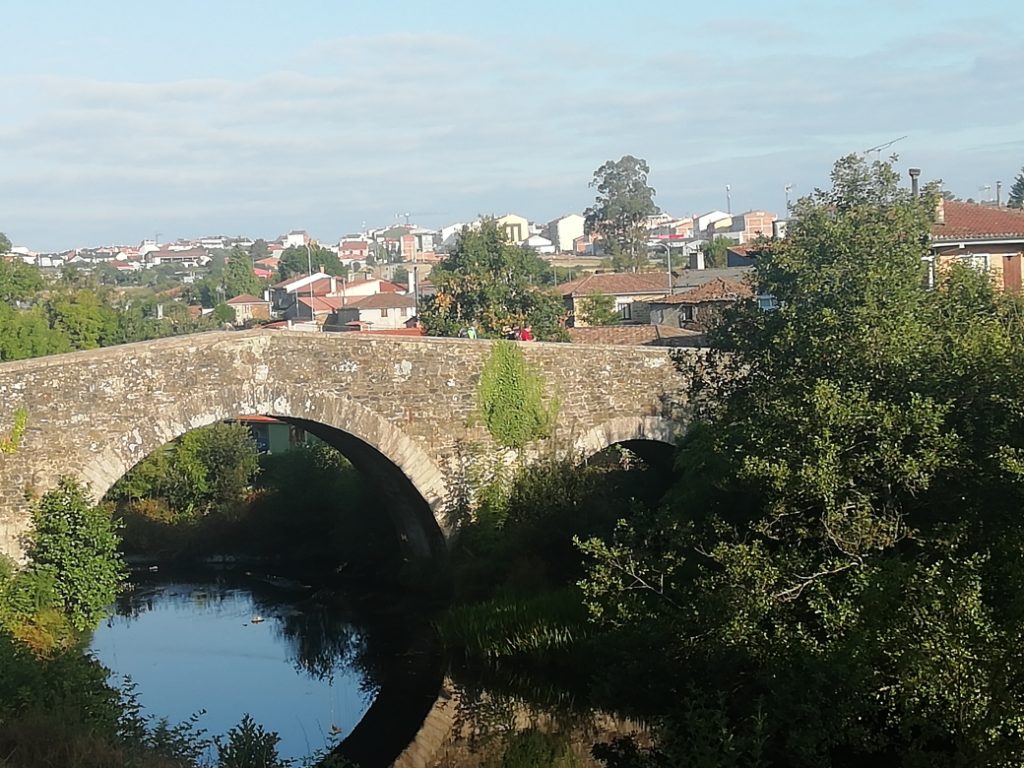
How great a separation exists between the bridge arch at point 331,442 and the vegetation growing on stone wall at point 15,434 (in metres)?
0.69

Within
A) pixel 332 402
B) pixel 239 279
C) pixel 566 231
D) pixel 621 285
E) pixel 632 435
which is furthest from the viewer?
pixel 566 231

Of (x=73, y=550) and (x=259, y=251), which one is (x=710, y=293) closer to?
(x=73, y=550)

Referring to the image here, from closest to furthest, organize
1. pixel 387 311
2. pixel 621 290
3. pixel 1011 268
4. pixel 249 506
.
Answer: pixel 249 506 < pixel 1011 268 < pixel 621 290 < pixel 387 311

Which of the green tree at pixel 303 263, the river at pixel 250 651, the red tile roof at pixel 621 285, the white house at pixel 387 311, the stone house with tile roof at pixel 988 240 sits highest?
the green tree at pixel 303 263

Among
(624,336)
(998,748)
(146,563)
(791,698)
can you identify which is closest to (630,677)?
(791,698)

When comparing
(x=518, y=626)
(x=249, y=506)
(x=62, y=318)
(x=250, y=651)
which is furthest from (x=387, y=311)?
(x=518, y=626)

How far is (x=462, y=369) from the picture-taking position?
18.7 meters

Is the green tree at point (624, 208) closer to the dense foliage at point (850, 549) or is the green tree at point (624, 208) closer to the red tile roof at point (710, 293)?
the red tile roof at point (710, 293)

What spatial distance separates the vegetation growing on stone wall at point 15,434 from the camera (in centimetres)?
1566

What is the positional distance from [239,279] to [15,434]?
72.0m

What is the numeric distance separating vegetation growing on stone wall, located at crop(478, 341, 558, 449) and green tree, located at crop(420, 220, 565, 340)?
46.5 feet

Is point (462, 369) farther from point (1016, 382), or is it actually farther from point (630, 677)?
point (1016, 382)

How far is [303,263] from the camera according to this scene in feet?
302

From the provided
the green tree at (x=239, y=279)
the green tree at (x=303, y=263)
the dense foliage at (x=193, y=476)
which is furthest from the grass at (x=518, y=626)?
the green tree at (x=303, y=263)
